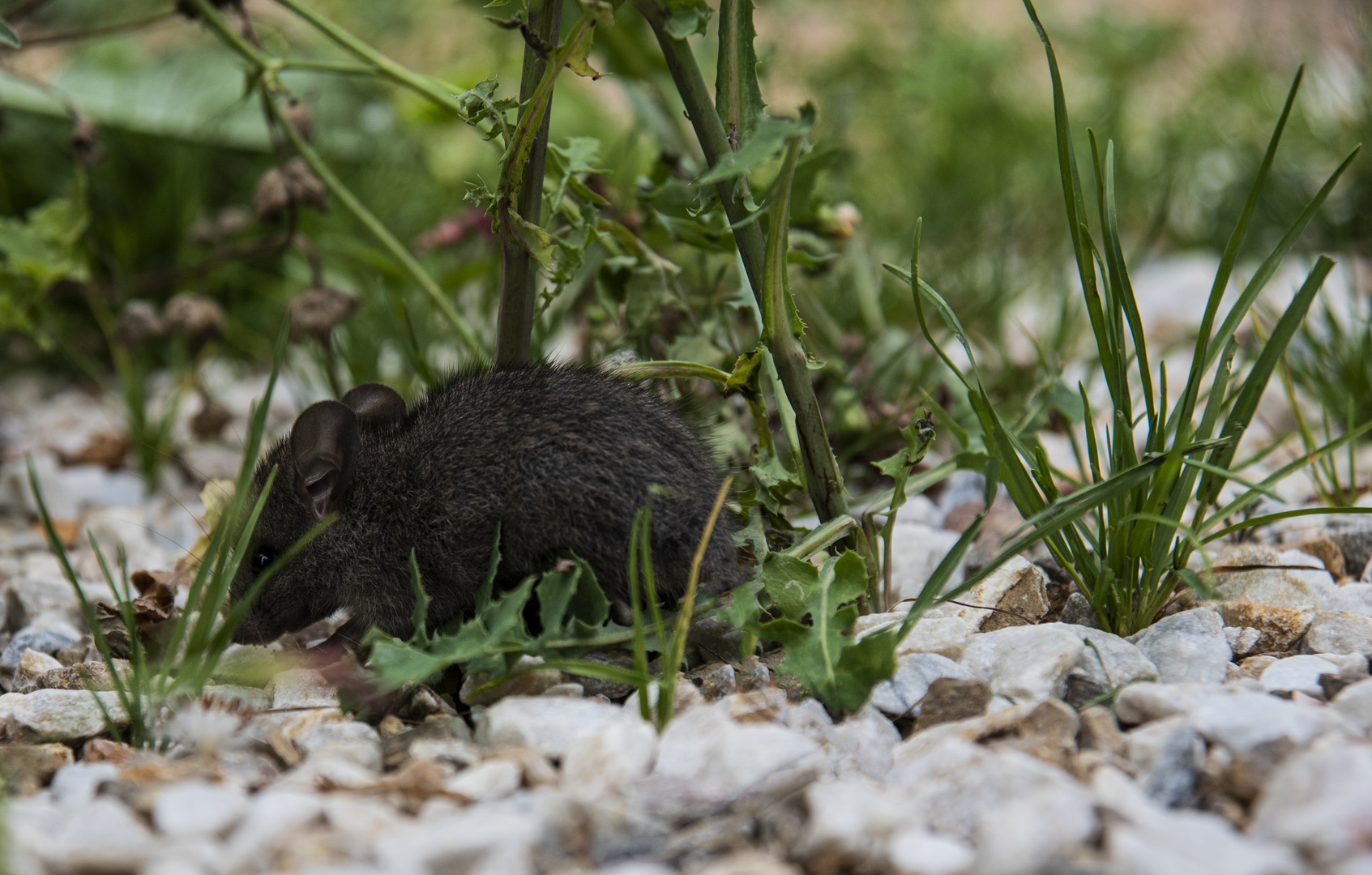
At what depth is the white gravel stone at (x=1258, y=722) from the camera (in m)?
1.85

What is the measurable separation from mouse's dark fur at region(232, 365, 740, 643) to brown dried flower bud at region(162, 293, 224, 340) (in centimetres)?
97

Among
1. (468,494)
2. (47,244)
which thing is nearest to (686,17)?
(468,494)

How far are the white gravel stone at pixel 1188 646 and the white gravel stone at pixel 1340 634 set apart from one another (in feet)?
0.60

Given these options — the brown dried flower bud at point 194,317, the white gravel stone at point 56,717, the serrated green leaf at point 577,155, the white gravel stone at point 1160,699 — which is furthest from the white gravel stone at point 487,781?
the brown dried flower bud at point 194,317

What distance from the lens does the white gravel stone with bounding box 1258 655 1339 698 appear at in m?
2.21

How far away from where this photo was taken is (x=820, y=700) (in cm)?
226

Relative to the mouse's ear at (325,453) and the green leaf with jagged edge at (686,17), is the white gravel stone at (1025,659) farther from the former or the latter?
the mouse's ear at (325,453)

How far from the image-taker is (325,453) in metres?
2.92

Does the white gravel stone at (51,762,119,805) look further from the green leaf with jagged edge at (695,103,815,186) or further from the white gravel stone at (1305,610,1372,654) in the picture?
the white gravel stone at (1305,610,1372,654)

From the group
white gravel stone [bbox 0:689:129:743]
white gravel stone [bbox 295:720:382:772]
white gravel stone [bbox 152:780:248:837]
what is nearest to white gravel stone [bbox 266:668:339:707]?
white gravel stone [bbox 295:720:382:772]

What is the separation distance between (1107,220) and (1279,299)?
132 inches

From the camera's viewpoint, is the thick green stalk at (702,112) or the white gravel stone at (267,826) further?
the thick green stalk at (702,112)

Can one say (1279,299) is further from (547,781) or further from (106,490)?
(106,490)

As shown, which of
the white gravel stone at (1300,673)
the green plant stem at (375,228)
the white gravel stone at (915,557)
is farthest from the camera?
the green plant stem at (375,228)
